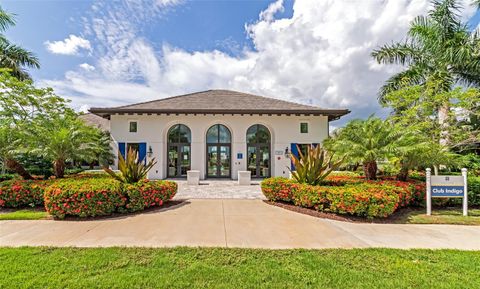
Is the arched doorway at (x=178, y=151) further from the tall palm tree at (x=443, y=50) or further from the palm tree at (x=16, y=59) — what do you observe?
the tall palm tree at (x=443, y=50)

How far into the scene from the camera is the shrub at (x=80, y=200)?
21.0 ft

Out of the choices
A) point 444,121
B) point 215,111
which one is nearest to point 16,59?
point 215,111

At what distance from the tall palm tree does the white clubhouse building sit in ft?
17.3

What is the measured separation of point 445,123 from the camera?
35.3 feet

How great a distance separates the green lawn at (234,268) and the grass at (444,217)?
95.5 inches

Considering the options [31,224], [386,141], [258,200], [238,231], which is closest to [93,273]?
[238,231]

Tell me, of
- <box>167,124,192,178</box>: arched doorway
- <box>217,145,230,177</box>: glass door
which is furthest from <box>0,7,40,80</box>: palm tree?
<box>217,145,230,177</box>: glass door

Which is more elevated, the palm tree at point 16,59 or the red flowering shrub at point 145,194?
the palm tree at point 16,59

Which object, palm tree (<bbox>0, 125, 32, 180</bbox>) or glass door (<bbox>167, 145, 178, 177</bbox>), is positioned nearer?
palm tree (<bbox>0, 125, 32, 180</bbox>)

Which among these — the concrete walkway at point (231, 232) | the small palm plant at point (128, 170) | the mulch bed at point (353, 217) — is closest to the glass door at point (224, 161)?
the small palm plant at point (128, 170)

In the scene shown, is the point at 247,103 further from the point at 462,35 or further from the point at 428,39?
the point at 462,35

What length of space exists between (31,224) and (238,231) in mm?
5773

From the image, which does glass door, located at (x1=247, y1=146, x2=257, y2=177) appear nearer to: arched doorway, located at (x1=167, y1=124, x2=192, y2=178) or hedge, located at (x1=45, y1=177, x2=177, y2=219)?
arched doorway, located at (x1=167, y1=124, x2=192, y2=178)

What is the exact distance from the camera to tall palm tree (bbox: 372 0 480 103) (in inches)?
501
